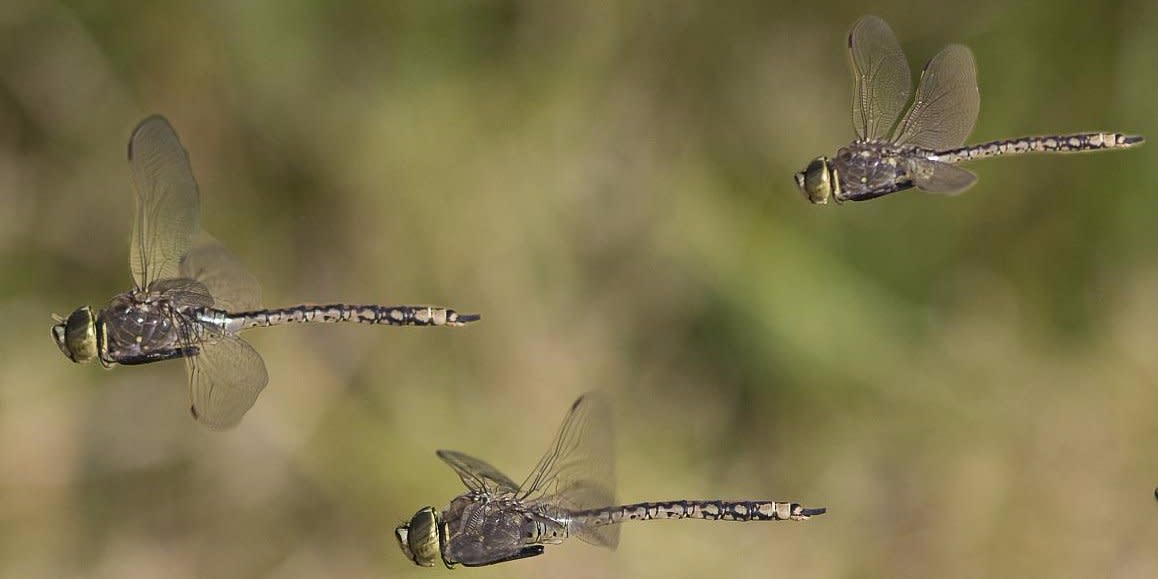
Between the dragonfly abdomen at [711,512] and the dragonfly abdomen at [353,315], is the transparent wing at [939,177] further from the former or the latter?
the dragonfly abdomen at [353,315]

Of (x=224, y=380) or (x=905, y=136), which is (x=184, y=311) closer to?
(x=224, y=380)

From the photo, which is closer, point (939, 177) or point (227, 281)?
point (939, 177)

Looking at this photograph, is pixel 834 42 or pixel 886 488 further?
pixel 886 488

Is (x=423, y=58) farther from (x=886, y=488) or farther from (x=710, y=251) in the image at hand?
(x=886, y=488)

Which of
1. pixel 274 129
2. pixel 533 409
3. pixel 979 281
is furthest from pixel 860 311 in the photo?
pixel 274 129

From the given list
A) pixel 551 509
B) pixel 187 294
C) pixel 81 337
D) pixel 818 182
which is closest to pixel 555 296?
pixel 551 509

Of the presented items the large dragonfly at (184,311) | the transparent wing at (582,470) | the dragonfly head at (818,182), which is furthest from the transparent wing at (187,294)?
the dragonfly head at (818,182)

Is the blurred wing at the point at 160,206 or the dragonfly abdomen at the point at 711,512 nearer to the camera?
the dragonfly abdomen at the point at 711,512
